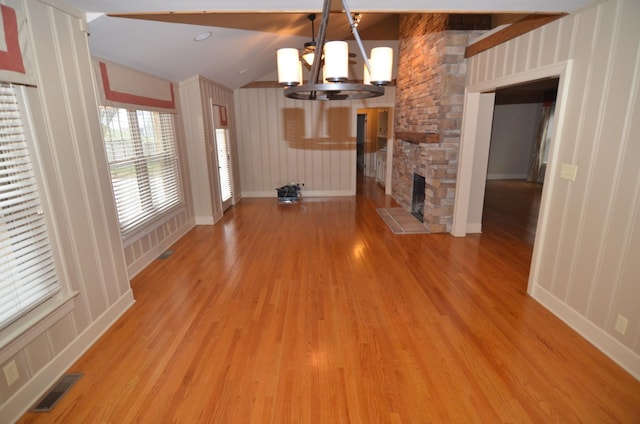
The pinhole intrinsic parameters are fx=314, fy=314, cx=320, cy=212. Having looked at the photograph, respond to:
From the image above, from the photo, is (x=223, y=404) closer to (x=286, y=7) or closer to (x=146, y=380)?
(x=146, y=380)

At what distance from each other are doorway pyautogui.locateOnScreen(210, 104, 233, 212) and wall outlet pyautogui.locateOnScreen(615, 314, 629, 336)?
16.7ft

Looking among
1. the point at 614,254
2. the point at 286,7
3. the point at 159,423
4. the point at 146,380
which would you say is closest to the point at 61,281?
the point at 146,380

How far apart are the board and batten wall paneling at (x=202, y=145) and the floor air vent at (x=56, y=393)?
11.1 feet

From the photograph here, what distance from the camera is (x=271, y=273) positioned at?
3.50 metres

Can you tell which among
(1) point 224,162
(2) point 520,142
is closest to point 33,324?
(1) point 224,162

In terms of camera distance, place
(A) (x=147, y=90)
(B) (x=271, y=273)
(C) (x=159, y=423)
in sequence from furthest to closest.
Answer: (A) (x=147, y=90)
(B) (x=271, y=273)
(C) (x=159, y=423)

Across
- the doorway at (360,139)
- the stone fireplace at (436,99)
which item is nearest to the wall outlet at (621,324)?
the stone fireplace at (436,99)

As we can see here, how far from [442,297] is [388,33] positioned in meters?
5.65

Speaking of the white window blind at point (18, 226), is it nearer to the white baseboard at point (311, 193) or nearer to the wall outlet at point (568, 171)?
the wall outlet at point (568, 171)

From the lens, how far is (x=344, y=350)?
2277 millimetres

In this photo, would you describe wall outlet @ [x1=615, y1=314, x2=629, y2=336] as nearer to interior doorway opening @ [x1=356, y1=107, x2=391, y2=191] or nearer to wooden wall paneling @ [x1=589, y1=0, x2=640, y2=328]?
wooden wall paneling @ [x1=589, y1=0, x2=640, y2=328]

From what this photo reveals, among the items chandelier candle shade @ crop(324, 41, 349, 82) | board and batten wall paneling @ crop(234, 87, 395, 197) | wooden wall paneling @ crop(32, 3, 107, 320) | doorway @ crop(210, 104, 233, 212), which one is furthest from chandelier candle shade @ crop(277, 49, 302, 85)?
board and batten wall paneling @ crop(234, 87, 395, 197)

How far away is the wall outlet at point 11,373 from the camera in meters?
1.73

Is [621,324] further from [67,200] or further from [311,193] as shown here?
[311,193]
